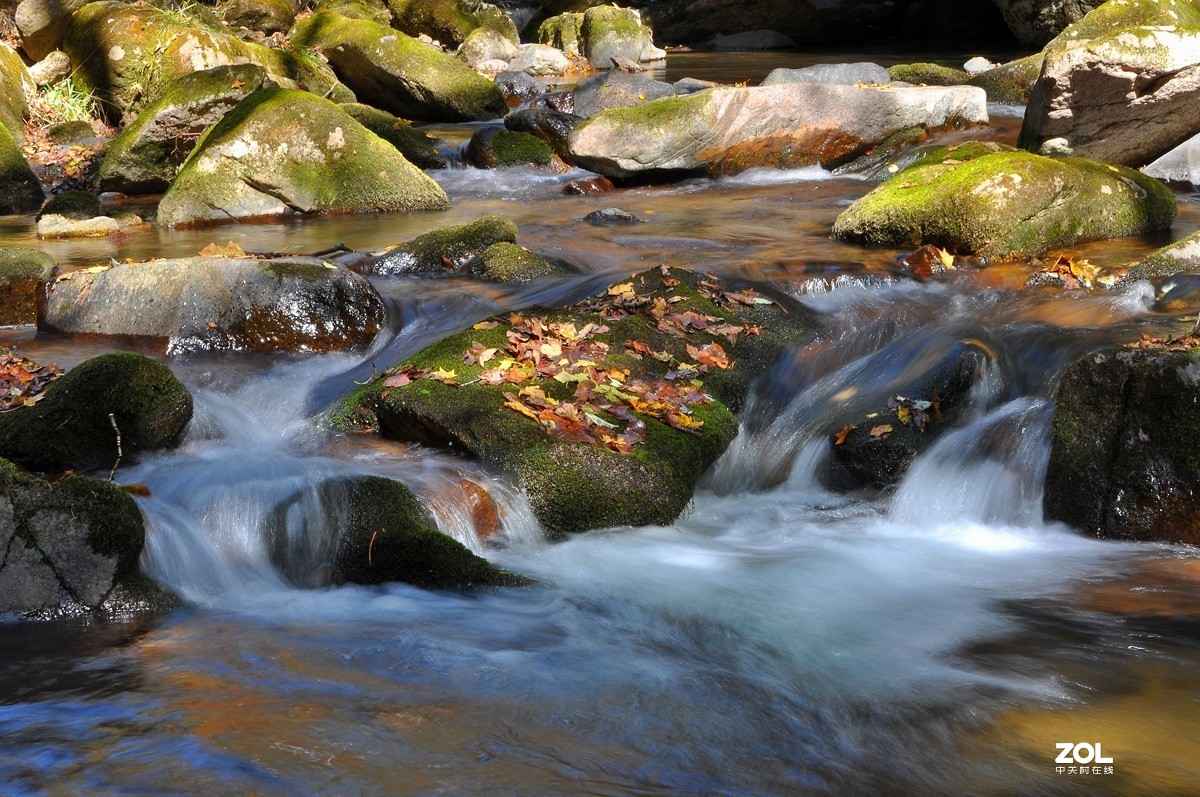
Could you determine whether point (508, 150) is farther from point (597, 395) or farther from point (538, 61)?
point (538, 61)

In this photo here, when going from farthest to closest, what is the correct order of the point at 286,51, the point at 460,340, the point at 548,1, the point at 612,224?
the point at 548,1 < the point at 286,51 < the point at 612,224 < the point at 460,340

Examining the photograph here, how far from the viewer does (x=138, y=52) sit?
15.8 m

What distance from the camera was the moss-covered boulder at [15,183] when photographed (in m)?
11.9

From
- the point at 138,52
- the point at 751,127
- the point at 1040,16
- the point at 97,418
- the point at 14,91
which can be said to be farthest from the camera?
the point at 1040,16

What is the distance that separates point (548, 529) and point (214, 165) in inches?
313

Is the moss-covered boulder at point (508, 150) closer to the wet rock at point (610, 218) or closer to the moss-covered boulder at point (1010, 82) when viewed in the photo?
the wet rock at point (610, 218)

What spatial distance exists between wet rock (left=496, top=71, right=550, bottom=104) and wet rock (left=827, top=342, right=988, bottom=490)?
16467 mm

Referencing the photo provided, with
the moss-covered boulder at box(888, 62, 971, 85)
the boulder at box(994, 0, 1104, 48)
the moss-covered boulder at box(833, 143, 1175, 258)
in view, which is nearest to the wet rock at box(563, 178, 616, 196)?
the moss-covered boulder at box(833, 143, 1175, 258)

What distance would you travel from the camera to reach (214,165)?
1131 cm

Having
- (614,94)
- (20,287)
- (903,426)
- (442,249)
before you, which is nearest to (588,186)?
(442,249)

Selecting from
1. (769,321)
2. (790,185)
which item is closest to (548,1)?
(790,185)

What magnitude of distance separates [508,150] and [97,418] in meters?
9.73

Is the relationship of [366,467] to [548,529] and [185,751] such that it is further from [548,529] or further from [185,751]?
[185,751]

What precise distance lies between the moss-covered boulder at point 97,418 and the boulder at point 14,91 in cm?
1075
